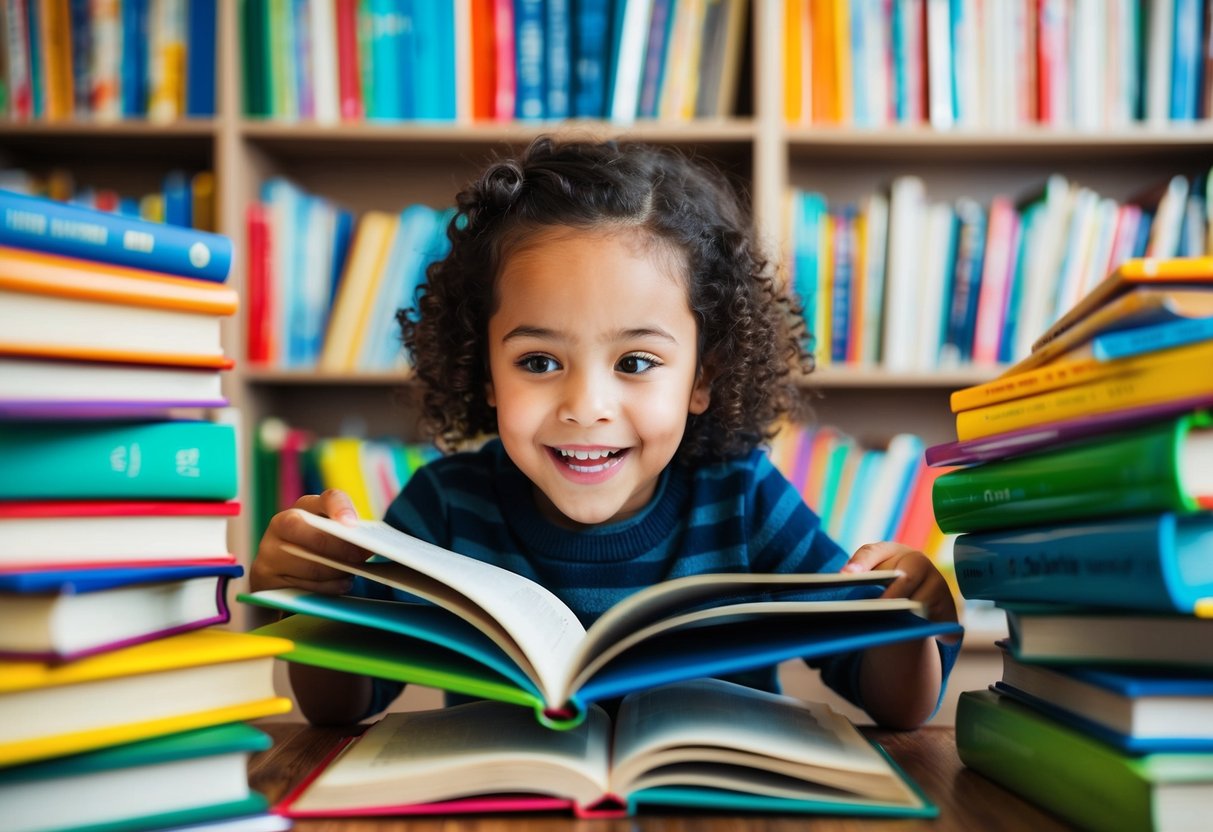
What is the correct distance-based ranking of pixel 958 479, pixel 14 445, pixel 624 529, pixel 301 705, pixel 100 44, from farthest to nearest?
pixel 100 44
pixel 624 529
pixel 301 705
pixel 958 479
pixel 14 445

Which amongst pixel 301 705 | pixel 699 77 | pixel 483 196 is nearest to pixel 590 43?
pixel 699 77

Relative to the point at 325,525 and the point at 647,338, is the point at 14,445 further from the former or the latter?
the point at 647,338

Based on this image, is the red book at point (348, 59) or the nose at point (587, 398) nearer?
the nose at point (587, 398)

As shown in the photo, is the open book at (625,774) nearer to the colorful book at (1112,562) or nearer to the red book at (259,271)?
the colorful book at (1112,562)

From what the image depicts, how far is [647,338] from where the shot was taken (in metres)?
0.92

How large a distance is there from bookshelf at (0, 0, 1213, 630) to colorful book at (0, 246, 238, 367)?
1179mm

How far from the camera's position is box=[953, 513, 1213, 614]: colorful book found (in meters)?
0.45

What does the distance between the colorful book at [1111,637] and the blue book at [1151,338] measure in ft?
0.39

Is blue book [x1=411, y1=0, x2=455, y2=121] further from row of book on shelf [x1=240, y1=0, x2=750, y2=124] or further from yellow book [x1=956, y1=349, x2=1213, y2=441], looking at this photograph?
yellow book [x1=956, y1=349, x2=1213, y2=441]

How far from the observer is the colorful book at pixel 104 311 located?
46cm

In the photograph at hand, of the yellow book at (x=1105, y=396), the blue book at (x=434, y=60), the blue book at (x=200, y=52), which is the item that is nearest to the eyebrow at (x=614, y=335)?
the yellow book at (x=1105, y=396)

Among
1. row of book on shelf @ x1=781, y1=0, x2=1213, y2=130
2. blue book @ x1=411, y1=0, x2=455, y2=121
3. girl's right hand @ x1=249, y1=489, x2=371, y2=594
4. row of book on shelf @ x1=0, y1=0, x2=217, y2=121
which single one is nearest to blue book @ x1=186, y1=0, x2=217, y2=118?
row of book on shelf @ x1=0, y1=0, x2=217, y2=121

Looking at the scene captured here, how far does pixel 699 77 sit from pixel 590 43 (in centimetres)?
21

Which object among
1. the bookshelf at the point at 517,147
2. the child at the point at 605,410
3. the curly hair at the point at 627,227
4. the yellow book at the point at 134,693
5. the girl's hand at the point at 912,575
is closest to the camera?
the yellow book at the point at 134,693
